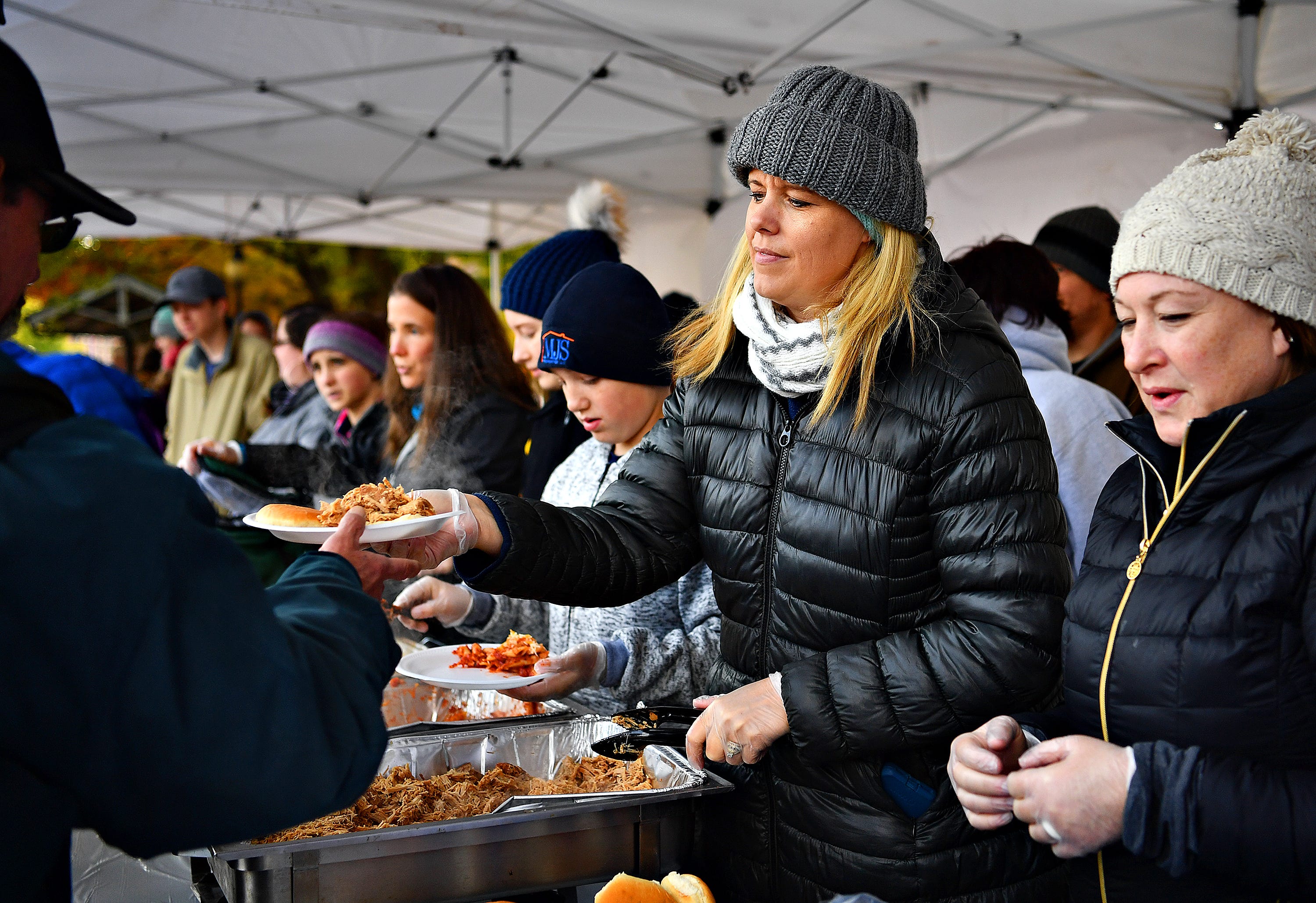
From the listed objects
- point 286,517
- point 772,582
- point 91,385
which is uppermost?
point 91,385

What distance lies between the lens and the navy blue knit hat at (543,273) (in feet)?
9.19

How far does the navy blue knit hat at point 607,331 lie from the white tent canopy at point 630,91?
2.55m

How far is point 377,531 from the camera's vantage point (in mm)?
1331

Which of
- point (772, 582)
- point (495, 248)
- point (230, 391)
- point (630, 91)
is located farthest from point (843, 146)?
point (495, 248)

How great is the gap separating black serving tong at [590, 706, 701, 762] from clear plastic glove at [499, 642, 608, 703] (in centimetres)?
9

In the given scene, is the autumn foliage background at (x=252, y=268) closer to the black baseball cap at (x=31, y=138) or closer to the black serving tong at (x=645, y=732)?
the black serving tong at (x=645, y=732)

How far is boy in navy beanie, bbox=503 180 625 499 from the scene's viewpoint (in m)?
2.81

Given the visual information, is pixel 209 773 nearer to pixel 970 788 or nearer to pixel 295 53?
pixel 970 788

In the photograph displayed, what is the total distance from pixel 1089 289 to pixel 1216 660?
2.15m

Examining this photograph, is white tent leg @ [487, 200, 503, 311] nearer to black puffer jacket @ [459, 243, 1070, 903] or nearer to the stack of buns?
black puffer jacket @ [459, 243, 1070, 903]

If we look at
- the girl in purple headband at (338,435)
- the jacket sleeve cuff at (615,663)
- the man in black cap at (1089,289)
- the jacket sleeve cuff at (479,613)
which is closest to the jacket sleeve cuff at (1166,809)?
the jacket sleeve cuff at (615,663)

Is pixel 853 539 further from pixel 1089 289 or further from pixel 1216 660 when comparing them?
pixel 1089 289

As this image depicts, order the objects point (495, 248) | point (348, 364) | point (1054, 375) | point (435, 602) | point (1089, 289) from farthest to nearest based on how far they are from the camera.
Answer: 1. point (495, 248)
2. point (348, 364)
3. point (1089, 289)
4. point (1054, 375)
5. point (435, 602)

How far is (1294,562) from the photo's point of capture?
106 centimetres
